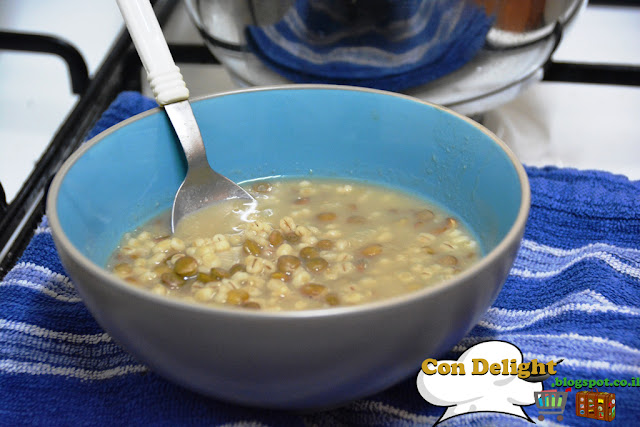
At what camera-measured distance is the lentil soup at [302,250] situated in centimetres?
82

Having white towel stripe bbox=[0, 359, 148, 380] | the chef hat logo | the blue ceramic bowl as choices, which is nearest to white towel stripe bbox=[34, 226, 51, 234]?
the blue ceramic bowl

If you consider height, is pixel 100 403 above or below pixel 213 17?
below

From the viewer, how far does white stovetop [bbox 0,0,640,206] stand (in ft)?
4.40

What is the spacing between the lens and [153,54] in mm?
983

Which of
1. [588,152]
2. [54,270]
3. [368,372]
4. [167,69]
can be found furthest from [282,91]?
[588,152]

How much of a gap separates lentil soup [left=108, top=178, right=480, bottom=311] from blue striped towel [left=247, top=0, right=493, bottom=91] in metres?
0.19

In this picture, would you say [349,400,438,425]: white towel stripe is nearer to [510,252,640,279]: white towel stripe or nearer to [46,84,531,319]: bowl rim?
[46,84,531,319]: bowl rim

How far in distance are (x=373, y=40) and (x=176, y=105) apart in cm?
30

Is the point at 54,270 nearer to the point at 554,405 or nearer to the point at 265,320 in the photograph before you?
the point at 265,320

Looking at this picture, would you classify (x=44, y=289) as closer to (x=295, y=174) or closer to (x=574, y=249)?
(x=295, y=174)

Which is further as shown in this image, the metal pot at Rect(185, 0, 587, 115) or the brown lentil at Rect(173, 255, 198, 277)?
the metal pot at Rect(185, 0, 587, 115)

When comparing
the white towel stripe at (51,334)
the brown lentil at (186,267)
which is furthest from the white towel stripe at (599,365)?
the white towel stripe at (51,334)

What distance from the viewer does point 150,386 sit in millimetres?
798

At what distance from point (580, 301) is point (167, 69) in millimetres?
592
